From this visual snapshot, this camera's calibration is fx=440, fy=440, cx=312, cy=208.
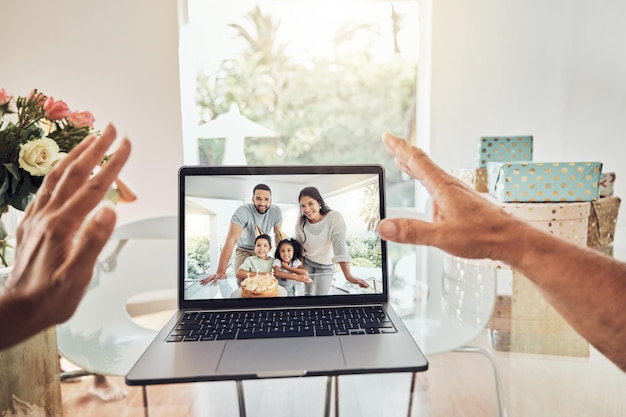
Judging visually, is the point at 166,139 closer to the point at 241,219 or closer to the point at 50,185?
the point at 241,219

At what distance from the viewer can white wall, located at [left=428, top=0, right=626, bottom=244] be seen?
2570 millimetres

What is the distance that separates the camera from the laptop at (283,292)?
2.60 ft

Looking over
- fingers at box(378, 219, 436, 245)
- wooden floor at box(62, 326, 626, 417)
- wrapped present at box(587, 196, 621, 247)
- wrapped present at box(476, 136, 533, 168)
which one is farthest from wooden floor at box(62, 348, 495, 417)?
wrapped present at box(476, 136, 533, 168)

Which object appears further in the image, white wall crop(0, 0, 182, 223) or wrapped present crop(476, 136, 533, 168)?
white wall crop(0, 0, 182, 223)

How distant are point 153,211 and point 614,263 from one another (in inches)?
99.4

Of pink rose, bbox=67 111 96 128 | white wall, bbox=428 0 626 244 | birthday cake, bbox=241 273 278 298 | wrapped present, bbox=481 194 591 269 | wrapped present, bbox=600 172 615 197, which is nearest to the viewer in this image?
pink rose, bbox=67 111 96 128

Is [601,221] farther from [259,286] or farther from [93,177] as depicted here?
[93,177]

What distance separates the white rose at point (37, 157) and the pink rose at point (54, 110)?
0.07 meters

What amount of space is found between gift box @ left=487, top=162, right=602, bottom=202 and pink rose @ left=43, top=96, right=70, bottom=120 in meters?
1.23

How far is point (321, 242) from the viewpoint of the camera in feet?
3.22

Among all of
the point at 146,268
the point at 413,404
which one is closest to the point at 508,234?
the point at 413,404

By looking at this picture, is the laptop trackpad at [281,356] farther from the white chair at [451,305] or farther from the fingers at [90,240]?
the white chair at [451,305]

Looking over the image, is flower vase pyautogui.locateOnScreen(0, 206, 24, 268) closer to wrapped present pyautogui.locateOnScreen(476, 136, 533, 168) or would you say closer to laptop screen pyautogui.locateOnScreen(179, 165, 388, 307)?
laptop screen pyautogui.locateOnScreen(179, 165, 388, 307)

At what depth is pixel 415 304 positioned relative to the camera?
54.2 inches
